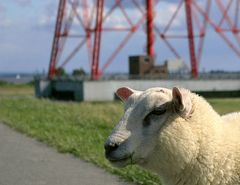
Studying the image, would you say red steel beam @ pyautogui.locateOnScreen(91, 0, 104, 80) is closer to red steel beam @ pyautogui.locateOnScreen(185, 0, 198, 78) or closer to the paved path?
red steel beam @ pyautogui.locateOnScreen(185, 0, 198, 78)

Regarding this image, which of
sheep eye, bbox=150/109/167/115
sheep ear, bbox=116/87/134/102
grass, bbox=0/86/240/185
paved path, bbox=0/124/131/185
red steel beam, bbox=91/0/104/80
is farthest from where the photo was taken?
red steel beam, bbox=91/0/104/80

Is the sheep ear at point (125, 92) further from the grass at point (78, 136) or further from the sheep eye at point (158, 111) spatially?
the grass at point (78, 136)

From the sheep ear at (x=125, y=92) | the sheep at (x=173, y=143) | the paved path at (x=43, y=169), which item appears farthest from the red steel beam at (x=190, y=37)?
the sheep at (x=173, y=143)

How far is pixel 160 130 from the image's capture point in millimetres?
5281

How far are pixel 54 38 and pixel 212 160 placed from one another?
194ft

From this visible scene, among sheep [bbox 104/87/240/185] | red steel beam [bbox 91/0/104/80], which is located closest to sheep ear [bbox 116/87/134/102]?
sheep [bbox 104/87/240/185]

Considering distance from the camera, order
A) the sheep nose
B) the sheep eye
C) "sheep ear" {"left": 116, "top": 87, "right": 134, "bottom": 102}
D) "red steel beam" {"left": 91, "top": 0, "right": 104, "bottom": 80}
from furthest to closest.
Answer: "red steel beam" {"left": 91, "top": 0, "right": 104, "bottom": 80} → "sheep ear" {"left": 116, "top": 87, "right": 134, "bottom": 102} → the sheep eye → the sheep nose

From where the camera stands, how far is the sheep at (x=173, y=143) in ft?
17.0

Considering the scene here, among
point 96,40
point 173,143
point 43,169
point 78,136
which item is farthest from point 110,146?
point 96,40

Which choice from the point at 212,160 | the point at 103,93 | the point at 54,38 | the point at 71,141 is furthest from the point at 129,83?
the point at 212,160

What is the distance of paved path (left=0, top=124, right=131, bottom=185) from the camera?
33.3ft

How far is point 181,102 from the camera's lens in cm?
521

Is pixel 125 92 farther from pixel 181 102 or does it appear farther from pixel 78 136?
pixel 78 136

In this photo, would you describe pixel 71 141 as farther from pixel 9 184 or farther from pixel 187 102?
pixel 187 102
